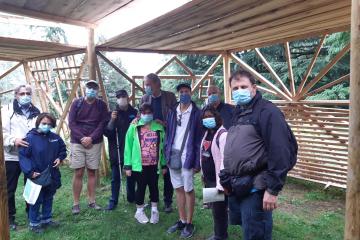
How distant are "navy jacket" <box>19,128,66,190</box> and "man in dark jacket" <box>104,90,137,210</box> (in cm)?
90

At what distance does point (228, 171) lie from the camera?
2869 millimetres

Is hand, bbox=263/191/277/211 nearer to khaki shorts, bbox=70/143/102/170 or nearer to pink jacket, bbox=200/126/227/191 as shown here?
pink jacket, bbox=200/126/227/191

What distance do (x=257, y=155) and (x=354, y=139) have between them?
80 cm

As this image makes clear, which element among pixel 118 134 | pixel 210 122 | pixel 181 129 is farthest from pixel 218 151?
pixel 118 134

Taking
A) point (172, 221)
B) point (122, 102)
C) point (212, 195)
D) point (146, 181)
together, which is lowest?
point (172, 221)

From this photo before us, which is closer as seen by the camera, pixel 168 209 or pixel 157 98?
pixel 157 98

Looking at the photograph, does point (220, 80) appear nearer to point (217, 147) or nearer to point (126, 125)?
point (126, 125)

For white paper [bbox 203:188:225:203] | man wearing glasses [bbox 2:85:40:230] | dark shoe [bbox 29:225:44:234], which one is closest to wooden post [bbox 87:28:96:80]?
man wearing glasses [bbox 2:85:40:230]

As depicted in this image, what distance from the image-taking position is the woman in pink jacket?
12.3 ft

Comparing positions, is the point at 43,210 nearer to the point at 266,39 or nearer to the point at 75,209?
the point at 75,209

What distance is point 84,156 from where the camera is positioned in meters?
5.20

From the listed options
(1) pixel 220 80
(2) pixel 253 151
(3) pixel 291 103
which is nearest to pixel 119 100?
(2) pixel 253 151

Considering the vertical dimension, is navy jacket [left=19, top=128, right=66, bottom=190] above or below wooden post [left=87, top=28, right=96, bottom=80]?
below

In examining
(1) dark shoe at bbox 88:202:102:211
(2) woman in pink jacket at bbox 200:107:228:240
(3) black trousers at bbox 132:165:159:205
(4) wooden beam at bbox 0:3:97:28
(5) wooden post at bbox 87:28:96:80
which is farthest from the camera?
(5) wooden post at bbox 87:28:96:80
